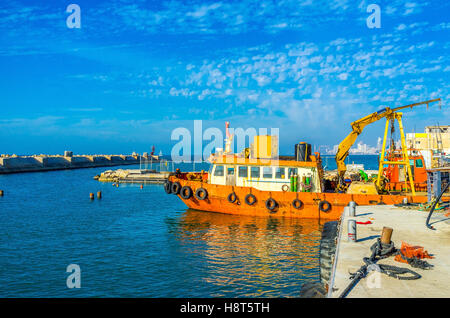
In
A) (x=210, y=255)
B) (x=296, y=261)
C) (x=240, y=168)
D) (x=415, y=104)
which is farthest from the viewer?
(x=240, y=168)

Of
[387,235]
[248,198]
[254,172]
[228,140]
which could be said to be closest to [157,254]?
[248,198]

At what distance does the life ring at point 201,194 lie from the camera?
23.8m

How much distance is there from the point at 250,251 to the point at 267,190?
26.3ft

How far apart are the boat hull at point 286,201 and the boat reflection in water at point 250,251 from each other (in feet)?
1.65

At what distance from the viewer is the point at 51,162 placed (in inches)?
3797

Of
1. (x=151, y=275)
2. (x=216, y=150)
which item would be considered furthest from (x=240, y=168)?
(x=151, y=275)

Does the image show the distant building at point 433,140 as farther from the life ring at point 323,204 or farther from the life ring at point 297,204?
the life ring at point 297,204

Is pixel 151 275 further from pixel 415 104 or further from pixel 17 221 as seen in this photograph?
pixel 415 104

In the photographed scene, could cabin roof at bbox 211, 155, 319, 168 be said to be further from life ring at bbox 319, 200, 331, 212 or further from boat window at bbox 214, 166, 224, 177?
life ring at bbox 319, 200, 331, 212

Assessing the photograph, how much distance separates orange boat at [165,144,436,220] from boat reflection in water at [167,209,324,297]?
0.75 metres

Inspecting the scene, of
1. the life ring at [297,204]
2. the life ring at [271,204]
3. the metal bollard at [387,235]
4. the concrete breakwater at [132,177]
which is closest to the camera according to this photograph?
the metal bollard at [387,235]

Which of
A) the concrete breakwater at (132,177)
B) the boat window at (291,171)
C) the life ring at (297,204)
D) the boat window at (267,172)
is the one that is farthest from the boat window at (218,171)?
the concrete breakwater at (132,177)

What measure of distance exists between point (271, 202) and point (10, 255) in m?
15.0
